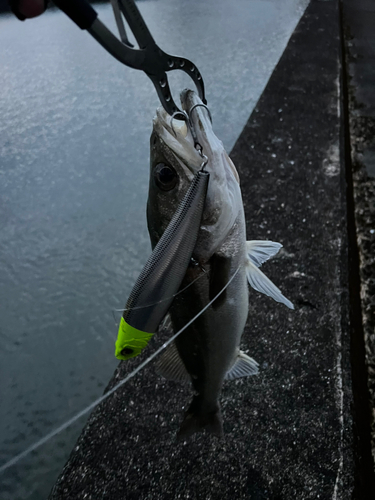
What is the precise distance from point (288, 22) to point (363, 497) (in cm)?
Result: 446

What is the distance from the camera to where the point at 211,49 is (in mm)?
3070

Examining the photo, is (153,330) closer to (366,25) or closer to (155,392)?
(155,392)

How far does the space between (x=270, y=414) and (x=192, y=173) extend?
2.78 ft

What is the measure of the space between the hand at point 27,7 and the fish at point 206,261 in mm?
284

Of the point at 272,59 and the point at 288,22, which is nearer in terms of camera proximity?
the point at 272,59

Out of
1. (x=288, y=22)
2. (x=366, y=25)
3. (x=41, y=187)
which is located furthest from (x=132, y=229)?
(x=366, y=25)

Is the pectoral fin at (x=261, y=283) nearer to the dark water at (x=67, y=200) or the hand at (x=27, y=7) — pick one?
the hand at (x=27, y=7)

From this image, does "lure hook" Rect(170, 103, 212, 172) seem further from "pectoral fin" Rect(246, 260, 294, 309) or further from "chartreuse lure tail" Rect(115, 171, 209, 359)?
"pectoral fin" Rect(246, 260, 294, 309)

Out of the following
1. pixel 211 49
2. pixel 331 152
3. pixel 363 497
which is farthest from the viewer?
pixel 211 49

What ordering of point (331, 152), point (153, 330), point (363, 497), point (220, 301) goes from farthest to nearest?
point (331, 152)
point (363, 497)
point (220, 301)
point (153, 330)

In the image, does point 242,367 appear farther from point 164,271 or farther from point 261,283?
point 164,271

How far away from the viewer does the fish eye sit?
822 mm

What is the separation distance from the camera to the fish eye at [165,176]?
32.4 inches

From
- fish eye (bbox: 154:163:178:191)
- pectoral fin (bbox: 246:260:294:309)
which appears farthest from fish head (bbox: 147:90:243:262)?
pectoral fin (bbox: 246:260:294:309)
